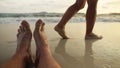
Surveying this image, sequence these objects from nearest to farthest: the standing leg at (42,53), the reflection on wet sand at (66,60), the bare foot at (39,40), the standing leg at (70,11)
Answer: the standing leg at (42,53) → the bare foot at (39,40) → the reflection on wet sand at (66,60) → the standing leg at (70,11)

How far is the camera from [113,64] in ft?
5.80

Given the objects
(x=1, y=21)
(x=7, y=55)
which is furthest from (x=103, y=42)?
(x=1, y=21)

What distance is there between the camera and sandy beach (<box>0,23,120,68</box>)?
1.79 metres

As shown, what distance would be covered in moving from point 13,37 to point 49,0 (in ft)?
6.13

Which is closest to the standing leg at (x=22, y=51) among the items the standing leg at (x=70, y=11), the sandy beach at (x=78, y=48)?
the sandy beach at (x=78, y=48)

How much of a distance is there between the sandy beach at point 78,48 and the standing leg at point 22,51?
0.70 ft

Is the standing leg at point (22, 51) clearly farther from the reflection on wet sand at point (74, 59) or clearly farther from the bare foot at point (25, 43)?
the reflection on wet sand at point (74, 59)

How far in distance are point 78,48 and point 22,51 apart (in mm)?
766

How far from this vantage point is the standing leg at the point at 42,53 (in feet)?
4.31

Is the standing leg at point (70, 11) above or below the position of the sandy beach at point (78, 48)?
above

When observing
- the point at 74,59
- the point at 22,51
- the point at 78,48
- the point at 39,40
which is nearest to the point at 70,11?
the point at 78,48

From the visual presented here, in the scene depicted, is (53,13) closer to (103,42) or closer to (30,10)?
(30,10)

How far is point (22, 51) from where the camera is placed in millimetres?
1508

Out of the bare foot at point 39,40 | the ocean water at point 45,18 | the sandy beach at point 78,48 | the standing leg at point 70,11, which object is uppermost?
the bare foot at point 39,40
